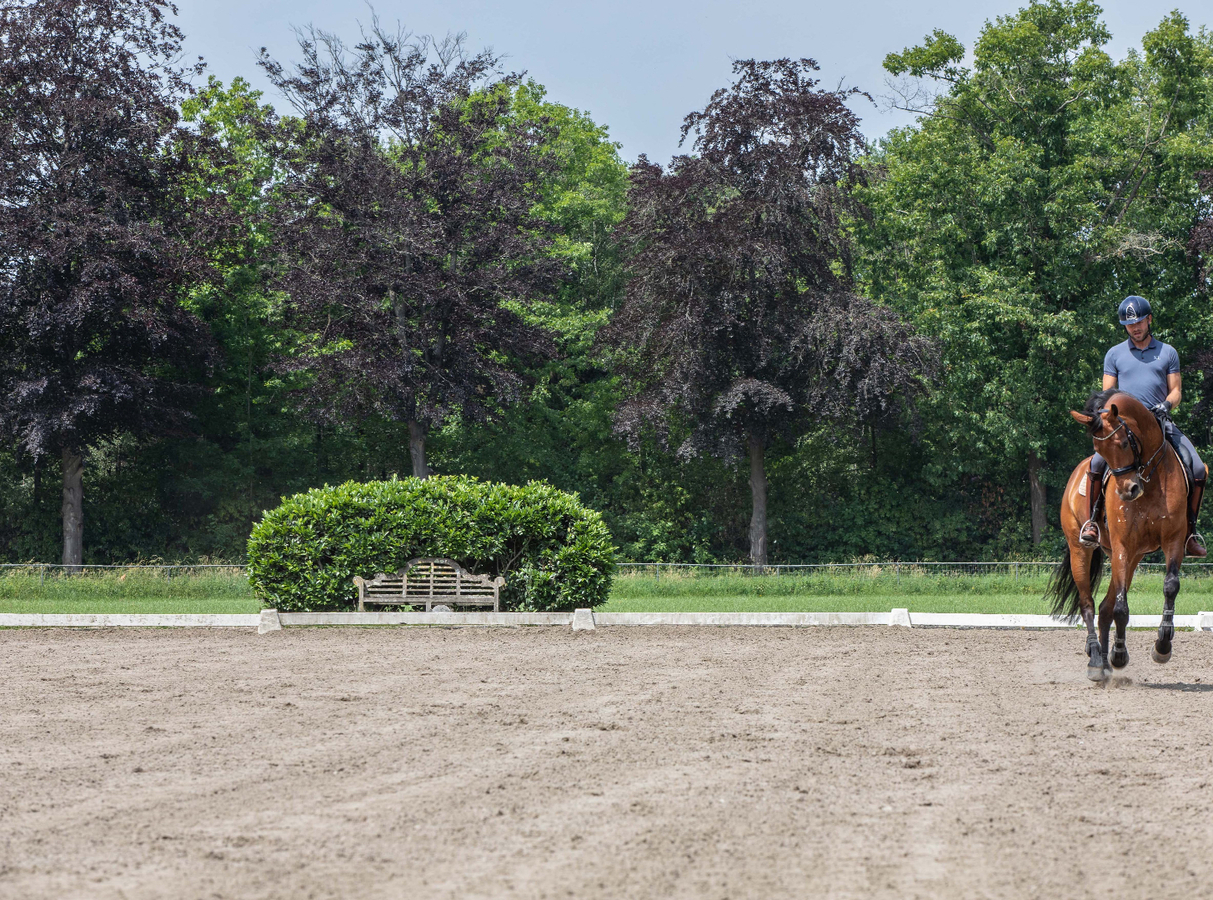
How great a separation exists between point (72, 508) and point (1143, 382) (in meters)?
28.8

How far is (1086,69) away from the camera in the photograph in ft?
110

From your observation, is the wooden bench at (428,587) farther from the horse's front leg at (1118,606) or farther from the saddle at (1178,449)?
the saddle at (1178,449)

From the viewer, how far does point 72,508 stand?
106 feet

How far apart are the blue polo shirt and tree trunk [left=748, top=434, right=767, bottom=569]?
23036 mm

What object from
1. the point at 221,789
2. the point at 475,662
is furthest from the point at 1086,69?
the point at 221,789

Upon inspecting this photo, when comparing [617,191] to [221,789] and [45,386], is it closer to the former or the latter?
[45,386]

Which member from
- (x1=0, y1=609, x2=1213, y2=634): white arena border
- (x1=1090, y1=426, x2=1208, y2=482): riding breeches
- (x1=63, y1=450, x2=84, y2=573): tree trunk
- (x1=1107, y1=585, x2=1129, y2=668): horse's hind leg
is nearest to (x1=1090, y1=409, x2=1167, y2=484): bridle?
(x1=1090, y1=426, x2=1208, y2=482): riding breeches

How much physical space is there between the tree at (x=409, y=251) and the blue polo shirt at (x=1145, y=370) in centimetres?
2192

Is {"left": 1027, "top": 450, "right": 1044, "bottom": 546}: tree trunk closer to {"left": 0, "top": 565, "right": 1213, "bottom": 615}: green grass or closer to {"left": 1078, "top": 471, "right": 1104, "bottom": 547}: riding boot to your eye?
{"left": 0, "top": 565, "right": 1213, "bottom": 615}: green grass

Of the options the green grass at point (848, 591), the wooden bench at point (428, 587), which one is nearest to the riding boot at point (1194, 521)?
the wooden bench at point (428, 587)

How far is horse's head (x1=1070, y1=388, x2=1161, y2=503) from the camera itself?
985cm

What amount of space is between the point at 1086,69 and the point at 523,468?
1990 cm

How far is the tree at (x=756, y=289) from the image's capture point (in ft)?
103

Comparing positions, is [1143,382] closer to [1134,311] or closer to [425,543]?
[1134,311]
